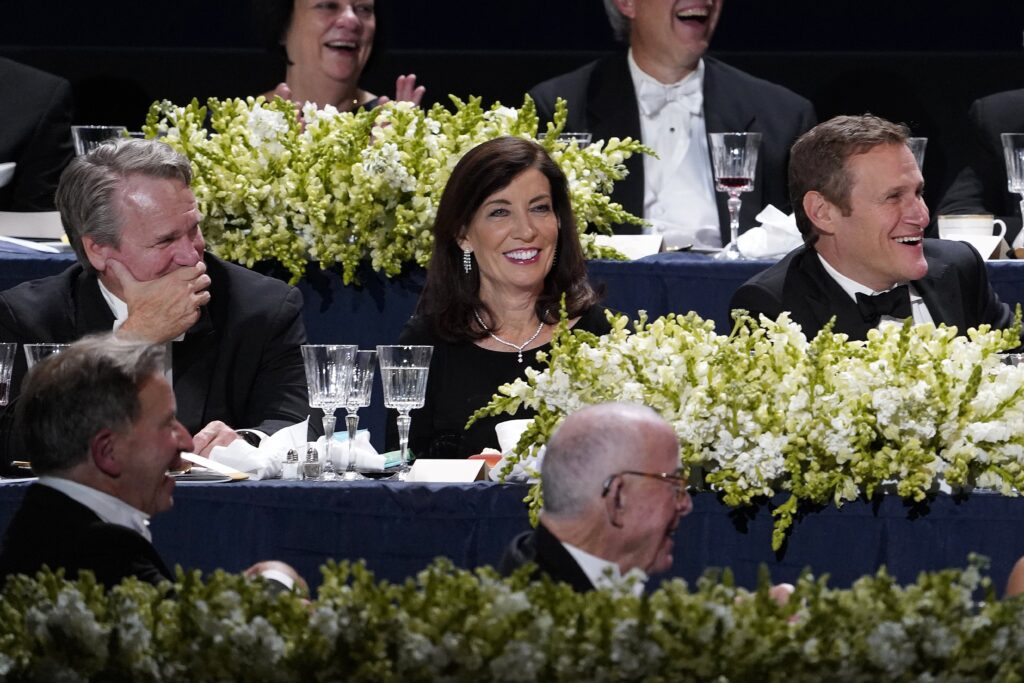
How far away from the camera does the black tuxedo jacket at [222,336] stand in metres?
4.42

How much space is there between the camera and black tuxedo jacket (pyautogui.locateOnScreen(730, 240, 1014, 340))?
446cm

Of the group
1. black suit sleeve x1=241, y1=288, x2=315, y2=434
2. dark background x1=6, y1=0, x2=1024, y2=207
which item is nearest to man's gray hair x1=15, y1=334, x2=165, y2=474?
black suit sleeve x1=241, y1=288, x2=315, y2=434

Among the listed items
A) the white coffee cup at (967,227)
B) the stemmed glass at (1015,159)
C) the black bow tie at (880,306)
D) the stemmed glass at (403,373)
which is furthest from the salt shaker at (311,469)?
the stemmed glass at (1015,159)

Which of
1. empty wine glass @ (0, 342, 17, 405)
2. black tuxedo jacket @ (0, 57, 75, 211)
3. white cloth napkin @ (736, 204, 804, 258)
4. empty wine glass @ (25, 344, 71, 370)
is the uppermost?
black tuxedo jacket @ (0, 57, 75, 211)

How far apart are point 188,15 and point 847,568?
16.5ft

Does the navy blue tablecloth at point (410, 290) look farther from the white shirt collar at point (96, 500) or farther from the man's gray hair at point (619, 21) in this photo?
the white shirt collar at point (96, 500)

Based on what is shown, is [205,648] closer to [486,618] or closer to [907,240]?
[486,618]

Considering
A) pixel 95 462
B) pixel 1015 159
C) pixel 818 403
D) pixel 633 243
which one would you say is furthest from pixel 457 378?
pixel 1015 159

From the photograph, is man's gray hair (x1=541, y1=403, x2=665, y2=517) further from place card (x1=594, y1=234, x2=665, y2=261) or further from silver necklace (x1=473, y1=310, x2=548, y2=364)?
place card (x1=594, y1=234, x2=665, y2=261)

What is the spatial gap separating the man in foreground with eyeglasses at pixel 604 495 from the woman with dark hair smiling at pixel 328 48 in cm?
338

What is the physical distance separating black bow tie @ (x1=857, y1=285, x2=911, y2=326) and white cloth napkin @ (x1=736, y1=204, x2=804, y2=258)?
25.7 inches

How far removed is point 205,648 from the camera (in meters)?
2.62

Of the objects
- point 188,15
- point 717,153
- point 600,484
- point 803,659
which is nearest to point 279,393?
point 717,153

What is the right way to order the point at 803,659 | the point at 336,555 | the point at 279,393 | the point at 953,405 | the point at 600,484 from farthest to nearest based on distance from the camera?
the point at 279,393 → the point at 336,555 → the point at 953,405 → the point at 600,484 → the point at 803,659
